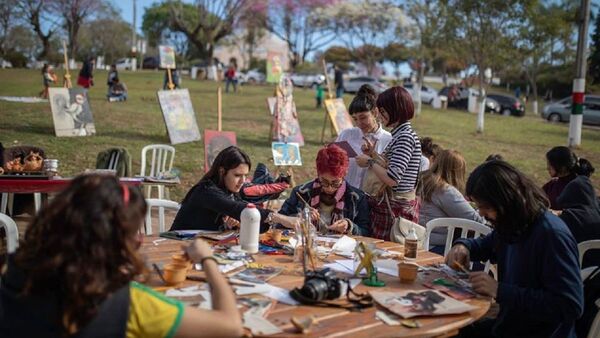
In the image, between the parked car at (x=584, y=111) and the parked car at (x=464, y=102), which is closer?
the parked car at (x=584, y=111)

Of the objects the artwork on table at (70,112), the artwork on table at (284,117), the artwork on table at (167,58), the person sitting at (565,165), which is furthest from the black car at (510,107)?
the person sitting at (565,165)

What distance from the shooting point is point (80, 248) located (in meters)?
1.58

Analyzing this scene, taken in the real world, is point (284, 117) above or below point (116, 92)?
below

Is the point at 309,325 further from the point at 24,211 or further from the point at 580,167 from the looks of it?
the point at 24,211

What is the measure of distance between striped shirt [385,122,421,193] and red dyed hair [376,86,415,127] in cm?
7

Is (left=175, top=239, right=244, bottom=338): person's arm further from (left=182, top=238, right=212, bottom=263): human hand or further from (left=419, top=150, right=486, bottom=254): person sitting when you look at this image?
(left=419, top=150, right=486, bottom=254): person sitting

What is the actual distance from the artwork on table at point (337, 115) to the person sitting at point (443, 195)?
8376 millimetres

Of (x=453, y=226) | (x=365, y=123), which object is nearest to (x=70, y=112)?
(x=365, y=123)

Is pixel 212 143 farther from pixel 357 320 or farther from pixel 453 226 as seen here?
pixel 357 320

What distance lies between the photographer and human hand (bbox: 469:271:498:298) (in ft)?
7.99

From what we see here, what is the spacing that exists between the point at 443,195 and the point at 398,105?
34.9 inches

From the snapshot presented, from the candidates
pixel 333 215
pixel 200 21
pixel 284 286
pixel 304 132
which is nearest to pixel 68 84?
pixel 304 132

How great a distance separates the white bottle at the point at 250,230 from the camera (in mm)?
2947

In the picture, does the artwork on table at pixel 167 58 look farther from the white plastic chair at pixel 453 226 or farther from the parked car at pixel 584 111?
the parked car at pixel 584 111
